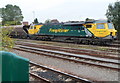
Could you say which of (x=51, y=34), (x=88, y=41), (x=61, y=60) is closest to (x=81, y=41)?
(x=88, y=41)

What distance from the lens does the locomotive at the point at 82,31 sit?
15539 mm

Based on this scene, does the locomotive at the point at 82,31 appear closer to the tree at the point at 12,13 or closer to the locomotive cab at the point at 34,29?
the locomotive cab at the point at 34,29

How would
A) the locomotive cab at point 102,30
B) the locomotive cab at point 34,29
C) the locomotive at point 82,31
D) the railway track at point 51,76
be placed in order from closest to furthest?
1. the railway track at point 51,76
2. the locomotive cab at point 102,30
3. the locomotive at point 82,31
4. the locomotive cab at point 34,29

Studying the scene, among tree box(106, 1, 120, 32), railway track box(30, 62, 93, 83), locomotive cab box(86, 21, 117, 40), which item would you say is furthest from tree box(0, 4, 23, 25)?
railway track box(30, 62, 93, 83)

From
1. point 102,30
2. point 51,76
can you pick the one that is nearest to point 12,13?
point 102,30

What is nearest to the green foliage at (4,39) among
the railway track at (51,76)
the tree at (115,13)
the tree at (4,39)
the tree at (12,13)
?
the tree at (4,39)

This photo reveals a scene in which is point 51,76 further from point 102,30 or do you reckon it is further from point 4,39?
point 102,30

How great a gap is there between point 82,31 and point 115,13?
431 inches

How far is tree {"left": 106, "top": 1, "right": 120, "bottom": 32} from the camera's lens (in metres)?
24.1

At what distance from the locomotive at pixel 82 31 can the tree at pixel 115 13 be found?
29.5 ft

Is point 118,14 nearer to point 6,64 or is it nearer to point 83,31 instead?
point 83,31

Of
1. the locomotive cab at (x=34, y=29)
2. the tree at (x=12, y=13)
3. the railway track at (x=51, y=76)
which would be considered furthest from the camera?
the tree at (x=12, y=13)

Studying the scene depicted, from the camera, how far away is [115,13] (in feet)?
82.1

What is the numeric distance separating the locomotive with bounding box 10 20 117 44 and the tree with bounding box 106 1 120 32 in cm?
899
